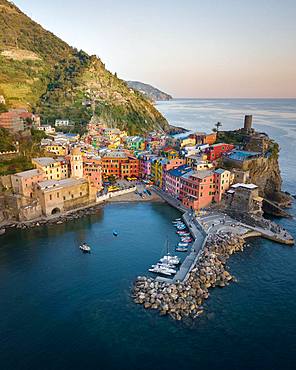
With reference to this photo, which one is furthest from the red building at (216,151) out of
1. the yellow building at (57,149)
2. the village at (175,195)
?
the yellow building at (57,149)

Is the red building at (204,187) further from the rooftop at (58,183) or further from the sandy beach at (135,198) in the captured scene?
the rooftop at (58,183)

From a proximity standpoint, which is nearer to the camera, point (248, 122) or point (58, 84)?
point (248, 122)

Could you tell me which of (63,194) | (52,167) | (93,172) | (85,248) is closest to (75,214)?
(63,194)

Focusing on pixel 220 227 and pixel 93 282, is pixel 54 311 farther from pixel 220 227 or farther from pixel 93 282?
pixel 220 227

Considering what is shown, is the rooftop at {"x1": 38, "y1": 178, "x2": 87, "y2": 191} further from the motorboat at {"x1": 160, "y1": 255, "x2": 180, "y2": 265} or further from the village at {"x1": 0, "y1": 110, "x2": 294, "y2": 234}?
the motorboat at {"x1": 160, "y1": 255, "x2": 180, "y2": 265}

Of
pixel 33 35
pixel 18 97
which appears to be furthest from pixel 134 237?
pixel 33 35

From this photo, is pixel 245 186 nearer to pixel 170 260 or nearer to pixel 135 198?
pixel 170 260
